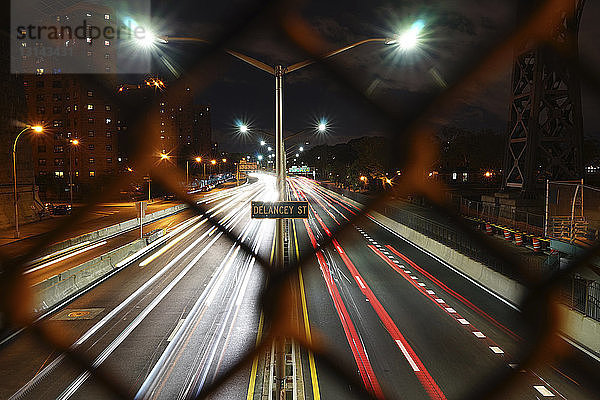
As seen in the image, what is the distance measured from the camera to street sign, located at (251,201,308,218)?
4734mm

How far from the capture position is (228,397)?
7160mm

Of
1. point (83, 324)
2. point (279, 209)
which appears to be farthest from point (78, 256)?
point (279, 209)

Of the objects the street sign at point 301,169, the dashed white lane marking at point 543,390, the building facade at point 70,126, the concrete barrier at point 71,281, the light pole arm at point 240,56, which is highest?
the building facade at point 70,126

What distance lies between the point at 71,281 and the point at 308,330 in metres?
8.07

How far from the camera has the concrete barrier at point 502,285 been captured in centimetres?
907

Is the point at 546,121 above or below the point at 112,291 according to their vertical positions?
above

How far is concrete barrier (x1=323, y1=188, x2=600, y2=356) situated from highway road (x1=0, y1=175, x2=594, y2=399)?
0.45 metres

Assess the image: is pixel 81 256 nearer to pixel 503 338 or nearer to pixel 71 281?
pixel 71 281

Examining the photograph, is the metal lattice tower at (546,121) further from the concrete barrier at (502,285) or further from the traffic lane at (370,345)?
the traffic lane at (370,345)

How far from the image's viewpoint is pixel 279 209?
4746 mm

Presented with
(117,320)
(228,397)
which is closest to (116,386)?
(228,397)

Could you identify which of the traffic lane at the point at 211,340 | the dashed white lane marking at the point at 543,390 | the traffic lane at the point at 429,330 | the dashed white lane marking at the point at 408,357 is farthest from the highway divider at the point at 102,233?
the dashed white lane marking at the point at 543,390

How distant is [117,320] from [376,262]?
10664 mm

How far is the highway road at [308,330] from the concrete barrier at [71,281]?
19.9 inches
